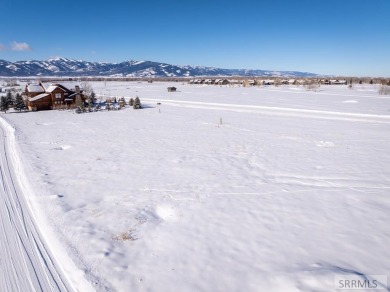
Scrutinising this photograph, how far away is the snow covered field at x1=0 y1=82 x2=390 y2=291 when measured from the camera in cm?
709

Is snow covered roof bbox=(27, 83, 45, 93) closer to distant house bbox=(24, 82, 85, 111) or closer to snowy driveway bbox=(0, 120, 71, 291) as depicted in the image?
distant house bbox=(24, 82, 85, 111)

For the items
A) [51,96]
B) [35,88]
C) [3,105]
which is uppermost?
[35,88]

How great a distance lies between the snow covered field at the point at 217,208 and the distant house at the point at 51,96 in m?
27.7

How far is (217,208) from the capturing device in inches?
419

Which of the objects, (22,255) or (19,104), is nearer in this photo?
(22,255)

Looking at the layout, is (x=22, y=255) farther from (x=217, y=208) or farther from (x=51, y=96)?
(x=51, y=96)

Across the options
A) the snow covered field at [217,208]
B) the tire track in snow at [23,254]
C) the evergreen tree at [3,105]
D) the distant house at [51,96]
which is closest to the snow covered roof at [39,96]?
the distant house at [51,96]

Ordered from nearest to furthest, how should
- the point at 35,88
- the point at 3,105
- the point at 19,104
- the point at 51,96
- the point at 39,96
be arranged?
the point at 3,105, the point at 19,104, the point at 39,96, the point at 51,96, the point at 35,88

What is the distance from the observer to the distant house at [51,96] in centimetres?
4622

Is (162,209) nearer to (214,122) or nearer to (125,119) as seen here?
(214,122)

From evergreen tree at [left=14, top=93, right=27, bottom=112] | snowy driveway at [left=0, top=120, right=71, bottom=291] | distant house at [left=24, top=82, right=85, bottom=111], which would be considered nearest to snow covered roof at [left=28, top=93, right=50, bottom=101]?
distant house at [left=24, top=82, right=85, bottom=111]

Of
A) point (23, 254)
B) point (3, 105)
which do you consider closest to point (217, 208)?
point (23, 254)

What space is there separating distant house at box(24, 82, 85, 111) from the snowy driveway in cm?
3909

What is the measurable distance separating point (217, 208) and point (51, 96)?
152 feet
